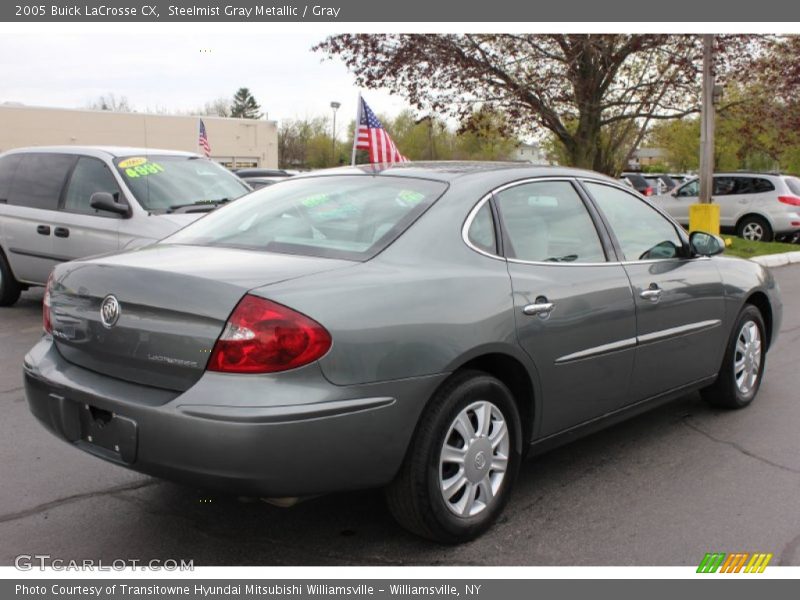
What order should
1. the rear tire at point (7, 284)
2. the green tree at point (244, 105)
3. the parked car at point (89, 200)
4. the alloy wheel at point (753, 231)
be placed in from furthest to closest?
the green tree at point (244, 105)
the alloy wheel at point (753, 231)
the rear tire at point (7, 284)
the parked car at point (89, 200)

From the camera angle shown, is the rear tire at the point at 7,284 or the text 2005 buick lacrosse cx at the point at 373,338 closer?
the text 2005 buick lacrosse cx at the point at 373,338

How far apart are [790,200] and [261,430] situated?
1732 cm

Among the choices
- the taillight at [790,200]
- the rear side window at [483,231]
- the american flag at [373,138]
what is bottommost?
the rear side window at [483,231]

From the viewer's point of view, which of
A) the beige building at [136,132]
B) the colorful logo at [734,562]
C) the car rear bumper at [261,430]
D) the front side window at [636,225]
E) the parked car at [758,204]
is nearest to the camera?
the car rear bumper at [261,430]

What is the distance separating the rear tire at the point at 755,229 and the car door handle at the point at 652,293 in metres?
14.6

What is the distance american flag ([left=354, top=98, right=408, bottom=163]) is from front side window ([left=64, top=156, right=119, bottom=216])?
150 inches

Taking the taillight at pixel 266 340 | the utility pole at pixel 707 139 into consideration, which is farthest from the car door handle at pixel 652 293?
the utility pole at pixel 707 139

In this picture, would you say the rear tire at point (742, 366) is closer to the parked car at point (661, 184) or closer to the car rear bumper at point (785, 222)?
the car rear bumper at point (785, 222)

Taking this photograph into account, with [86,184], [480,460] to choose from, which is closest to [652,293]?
[480,460]

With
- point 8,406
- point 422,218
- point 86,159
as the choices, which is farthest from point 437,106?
point 422,218

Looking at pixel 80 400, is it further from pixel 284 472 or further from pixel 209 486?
pixel 284 472

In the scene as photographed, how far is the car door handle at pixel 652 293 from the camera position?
14.3 ft

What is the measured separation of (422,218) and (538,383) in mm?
Result: 887
